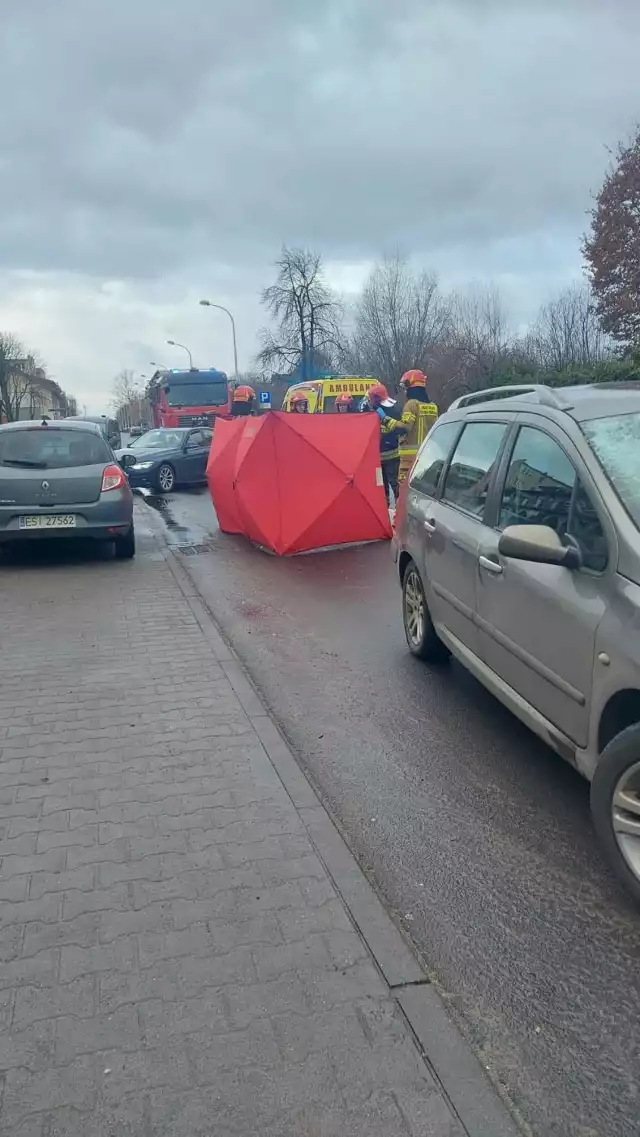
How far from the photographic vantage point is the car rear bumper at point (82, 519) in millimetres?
9250

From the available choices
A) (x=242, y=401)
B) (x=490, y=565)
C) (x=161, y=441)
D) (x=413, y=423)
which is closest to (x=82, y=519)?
(x=413, y=423)

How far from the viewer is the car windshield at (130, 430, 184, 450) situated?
810 inches

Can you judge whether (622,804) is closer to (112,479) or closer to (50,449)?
(112,479)

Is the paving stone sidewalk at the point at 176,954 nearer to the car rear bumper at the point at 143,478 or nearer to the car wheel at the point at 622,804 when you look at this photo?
the car wheel at the point at 622,804

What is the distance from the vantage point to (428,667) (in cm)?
596

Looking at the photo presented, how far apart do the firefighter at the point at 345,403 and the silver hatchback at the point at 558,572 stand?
56.7ft

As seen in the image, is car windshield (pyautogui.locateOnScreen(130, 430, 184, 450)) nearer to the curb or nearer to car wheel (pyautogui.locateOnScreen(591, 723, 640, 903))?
the curb

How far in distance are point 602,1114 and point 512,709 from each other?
2.04 metres

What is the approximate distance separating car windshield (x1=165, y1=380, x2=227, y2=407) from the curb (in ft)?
84.6

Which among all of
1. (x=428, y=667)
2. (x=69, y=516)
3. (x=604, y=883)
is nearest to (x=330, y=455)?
(x=69, y=516)

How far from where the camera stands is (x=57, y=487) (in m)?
9.36

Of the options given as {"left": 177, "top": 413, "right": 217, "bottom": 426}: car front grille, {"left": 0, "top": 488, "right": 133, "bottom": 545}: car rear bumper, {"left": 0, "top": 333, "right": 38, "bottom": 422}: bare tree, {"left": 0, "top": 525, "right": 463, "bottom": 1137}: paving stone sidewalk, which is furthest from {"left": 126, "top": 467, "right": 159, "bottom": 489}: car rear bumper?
{"left": 0, "top": 333, "right": 38, "bottom": 422}: bare tree

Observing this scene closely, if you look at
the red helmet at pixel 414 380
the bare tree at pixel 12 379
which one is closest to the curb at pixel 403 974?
the red helmet at pixel 414 380

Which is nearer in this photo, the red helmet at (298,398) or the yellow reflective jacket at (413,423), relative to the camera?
the yellow reflective jacket at (413,423)
